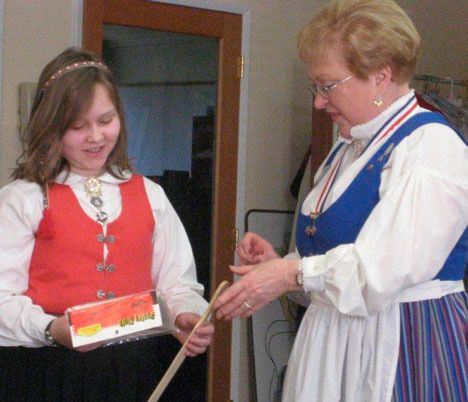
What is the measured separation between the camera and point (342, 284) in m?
1.54

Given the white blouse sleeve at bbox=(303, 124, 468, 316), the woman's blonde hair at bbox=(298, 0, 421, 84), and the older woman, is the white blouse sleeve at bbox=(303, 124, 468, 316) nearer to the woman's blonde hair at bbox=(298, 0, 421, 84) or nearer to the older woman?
A: the older woman

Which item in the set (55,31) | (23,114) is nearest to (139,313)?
(23,114)

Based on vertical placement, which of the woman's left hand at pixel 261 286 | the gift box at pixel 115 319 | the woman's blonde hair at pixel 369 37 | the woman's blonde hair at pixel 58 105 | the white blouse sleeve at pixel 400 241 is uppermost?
the woman's blonde hair at pixel 369 37

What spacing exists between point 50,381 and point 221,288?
0.39 m

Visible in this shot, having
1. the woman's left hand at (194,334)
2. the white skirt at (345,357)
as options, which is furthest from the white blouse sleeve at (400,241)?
the woman's left hand at (194,334)

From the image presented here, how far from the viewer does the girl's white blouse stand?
1537 millimetres

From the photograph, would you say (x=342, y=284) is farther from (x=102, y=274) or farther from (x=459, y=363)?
(x=102, y=274)

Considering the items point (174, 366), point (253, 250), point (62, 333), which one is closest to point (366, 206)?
point (253, 250)

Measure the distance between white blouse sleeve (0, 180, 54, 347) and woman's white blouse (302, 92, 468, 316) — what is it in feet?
1.70

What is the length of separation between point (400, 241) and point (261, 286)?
269 millimetres

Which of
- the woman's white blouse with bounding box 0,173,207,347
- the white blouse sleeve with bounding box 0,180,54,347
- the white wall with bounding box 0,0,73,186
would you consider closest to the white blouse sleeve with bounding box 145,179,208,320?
the woman's white blouse with bounding box 0,173,207,347

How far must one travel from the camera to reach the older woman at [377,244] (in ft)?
5.08

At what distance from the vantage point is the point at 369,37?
5.50ft

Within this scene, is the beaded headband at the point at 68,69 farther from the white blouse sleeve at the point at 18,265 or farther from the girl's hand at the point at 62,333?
the girl's hand at the point at 62,333
